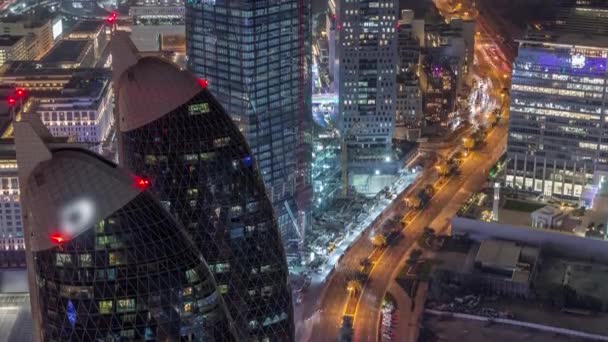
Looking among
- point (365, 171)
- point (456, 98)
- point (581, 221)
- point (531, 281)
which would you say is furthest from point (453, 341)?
point (456, 98)

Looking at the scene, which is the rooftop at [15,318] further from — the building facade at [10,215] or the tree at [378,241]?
the tree at [378,241]

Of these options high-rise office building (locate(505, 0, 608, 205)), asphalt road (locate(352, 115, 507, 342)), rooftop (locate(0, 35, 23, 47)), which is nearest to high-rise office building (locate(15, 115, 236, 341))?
asphalt road (locate(352, 115, 507, 342))

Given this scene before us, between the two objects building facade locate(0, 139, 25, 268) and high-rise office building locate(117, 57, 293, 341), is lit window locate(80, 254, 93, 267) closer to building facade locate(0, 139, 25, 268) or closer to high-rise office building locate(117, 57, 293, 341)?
high-rise office building locate(117, 57, 293, 341)

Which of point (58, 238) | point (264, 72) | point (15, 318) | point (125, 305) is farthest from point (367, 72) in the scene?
point (58, 238)

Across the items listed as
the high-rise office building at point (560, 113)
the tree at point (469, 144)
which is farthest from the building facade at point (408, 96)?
the high-rise office building at point (560, 113)

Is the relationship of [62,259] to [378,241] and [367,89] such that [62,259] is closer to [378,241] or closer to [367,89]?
[378,241]
